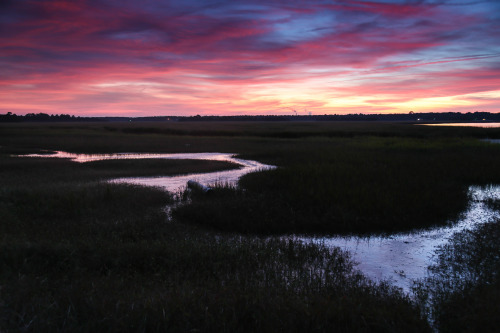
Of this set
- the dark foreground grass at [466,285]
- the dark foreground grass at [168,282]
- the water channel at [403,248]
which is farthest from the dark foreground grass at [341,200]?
the dark foreground grass at [466,285]

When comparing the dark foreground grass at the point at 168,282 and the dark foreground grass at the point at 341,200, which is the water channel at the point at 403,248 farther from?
the dark foreground grass at the point at 168,282

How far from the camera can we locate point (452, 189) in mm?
15938

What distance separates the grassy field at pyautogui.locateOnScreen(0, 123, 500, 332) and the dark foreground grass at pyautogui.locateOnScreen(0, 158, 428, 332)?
3 centimetres

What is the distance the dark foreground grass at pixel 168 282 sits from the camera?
5179mm

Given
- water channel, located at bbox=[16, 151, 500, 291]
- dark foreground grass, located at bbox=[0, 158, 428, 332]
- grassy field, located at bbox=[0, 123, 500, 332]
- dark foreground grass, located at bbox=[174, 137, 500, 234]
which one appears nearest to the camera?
dark foreground grass, located at bbox=[0, 158, 428, 332]

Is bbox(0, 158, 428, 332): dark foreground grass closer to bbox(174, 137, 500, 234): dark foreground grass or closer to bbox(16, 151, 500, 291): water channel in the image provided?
bbox(16, 151, 500, 291): water channel

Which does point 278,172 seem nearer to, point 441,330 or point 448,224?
point 448,224

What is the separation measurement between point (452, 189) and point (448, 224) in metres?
4.66

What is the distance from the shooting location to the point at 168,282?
6844 mm

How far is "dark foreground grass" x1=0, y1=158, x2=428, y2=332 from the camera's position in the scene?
17.0 feet

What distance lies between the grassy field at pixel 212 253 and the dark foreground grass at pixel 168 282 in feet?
0.09

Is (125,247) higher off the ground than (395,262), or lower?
higher

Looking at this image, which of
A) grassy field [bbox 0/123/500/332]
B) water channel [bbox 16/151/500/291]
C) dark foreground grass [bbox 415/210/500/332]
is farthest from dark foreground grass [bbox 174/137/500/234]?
dark foreground grass [bbox 415/210/500/332]

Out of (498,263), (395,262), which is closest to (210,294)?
(395,262)
